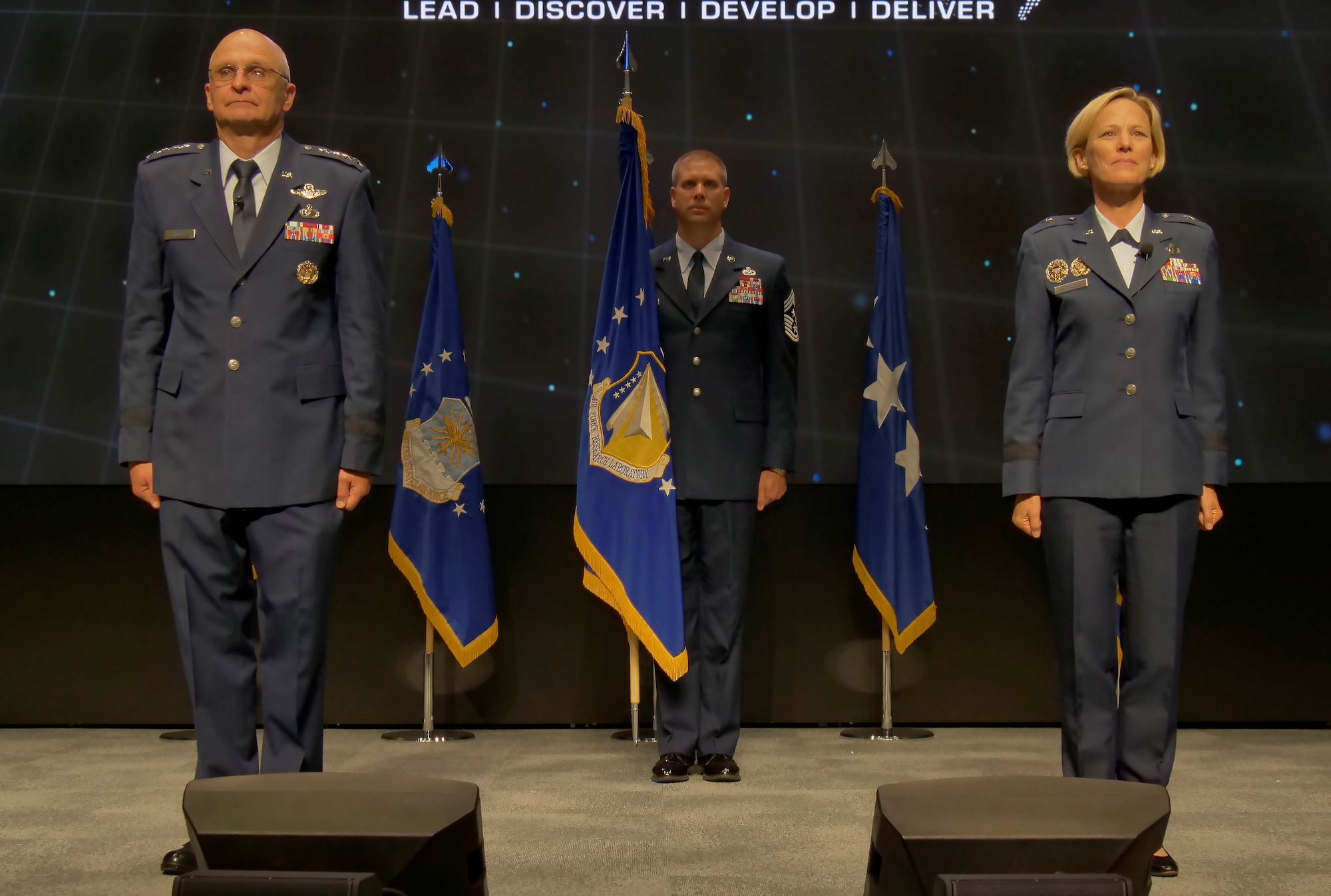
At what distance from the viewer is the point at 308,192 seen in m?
2.35

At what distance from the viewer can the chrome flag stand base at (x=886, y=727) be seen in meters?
4.01

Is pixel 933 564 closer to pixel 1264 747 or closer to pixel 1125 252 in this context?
pixel 1264 747

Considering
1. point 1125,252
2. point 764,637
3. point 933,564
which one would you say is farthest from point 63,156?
point 1125,252

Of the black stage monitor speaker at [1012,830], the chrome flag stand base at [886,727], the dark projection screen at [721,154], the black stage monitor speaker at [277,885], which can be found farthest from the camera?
the dark projection screen at [721,154]

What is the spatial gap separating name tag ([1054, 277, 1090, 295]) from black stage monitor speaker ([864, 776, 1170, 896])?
121 centimetres

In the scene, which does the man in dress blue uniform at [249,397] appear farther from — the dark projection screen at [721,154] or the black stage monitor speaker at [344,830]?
the dark projection screen at [721,154]

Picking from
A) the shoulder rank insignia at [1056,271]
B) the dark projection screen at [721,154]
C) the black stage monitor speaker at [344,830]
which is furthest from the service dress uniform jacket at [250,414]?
the dark projection screen at [721,154]

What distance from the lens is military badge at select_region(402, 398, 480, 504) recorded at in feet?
13.0

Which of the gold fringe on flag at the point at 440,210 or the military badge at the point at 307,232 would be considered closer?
the military badge at the point at 307,232

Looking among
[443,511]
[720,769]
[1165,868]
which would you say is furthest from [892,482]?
[1165,868]

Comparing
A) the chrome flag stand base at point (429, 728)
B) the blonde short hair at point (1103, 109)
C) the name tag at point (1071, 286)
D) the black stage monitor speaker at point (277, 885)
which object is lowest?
the chrome flag stand base at point (429, 728)

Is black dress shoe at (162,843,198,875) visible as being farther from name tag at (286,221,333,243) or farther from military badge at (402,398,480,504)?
military badge at (402,398,480,504)

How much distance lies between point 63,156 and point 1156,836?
4.28m

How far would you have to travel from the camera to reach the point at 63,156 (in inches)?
173
